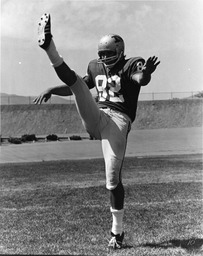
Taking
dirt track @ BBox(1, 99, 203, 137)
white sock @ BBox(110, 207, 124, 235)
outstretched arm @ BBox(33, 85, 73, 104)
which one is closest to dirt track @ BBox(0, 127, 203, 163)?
outstretched arm @ BBox(33, 85, 73, 104)

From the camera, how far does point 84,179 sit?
976cm

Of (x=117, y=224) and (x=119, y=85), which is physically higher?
(x=119, y=85)

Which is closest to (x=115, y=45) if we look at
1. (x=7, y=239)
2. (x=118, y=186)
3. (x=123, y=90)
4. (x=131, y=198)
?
(x=123, y=90)

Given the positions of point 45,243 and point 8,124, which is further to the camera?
point 8,124

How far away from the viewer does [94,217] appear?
5203 mm

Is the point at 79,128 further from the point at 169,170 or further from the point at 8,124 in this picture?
the point at 169,170

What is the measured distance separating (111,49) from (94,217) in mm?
2218

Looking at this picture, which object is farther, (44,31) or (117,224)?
(117,224)

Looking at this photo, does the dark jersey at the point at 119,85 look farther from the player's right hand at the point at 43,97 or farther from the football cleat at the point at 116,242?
the football cleat at the point at 116,242

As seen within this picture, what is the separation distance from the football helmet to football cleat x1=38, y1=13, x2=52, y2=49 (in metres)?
0.69

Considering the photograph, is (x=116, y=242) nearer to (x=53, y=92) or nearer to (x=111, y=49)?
(x=53, y=92)

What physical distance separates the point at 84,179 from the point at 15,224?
4.83m

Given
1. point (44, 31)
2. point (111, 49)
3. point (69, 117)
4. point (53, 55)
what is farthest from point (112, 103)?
point (69, 117)

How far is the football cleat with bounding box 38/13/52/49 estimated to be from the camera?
10.8 feet
